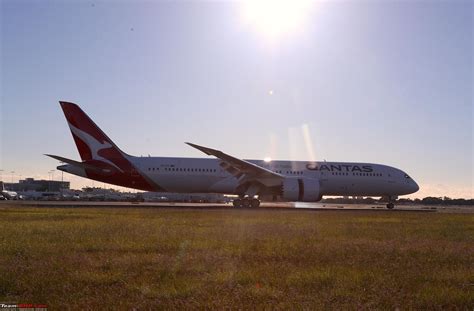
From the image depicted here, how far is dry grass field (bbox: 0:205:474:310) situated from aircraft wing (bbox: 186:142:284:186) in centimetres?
1979

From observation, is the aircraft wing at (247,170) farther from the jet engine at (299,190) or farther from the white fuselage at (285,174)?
the jet engine at (299,190)

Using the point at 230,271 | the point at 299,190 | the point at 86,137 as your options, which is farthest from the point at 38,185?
the point at 230,271

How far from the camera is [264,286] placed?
6719 mm

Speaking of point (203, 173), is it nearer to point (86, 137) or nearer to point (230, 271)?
point (86, 137)

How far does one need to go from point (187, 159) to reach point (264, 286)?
1169 inches

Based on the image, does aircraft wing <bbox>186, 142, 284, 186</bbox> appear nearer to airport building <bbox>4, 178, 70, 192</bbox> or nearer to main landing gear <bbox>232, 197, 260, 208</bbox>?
main landing gear <bbox>232, 197, 260, 208</bbox>

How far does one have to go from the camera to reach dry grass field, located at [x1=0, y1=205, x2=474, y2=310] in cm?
603

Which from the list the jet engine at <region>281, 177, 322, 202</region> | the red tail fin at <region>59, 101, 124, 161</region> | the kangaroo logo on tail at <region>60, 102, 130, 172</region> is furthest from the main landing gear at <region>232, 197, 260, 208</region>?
the red tail fin at <region>59, 101, 124, 161</region>

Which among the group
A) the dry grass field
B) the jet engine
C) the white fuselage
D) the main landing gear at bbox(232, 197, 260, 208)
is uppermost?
the white fuselage

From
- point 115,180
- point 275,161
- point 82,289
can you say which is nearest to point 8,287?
point 82,289

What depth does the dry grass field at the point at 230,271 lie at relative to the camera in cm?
603

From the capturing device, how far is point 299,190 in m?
32.3

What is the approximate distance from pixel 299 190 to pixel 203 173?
738cm

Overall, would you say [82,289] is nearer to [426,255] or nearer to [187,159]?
[426,255]
